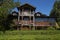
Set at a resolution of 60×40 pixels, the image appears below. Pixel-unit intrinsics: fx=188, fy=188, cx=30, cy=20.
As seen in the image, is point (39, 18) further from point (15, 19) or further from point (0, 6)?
point (0, 6)

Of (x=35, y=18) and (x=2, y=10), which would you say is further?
(x=35, y=18)

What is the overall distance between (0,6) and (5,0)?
1.57 meters

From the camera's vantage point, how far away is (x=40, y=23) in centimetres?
4594

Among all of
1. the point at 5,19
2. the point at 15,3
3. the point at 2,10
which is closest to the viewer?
the point at 2,10

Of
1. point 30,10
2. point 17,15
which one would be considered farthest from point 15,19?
point 30,10

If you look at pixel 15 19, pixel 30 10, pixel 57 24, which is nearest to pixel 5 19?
pixel 15 19

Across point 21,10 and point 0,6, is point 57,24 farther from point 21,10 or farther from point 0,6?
point 0,6

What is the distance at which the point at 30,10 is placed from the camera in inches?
1863

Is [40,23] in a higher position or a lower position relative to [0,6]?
lower

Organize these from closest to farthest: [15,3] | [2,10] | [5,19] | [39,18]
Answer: [2,10] < [15,3] < [5,19] < [39,18]

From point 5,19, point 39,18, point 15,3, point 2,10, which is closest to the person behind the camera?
point 2,10

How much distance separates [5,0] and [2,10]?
2236 millimetres

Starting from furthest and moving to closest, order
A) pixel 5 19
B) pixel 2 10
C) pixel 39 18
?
pixel 39 18, pixel 5 19, pixel 2 10

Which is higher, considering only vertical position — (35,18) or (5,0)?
(5,0)
